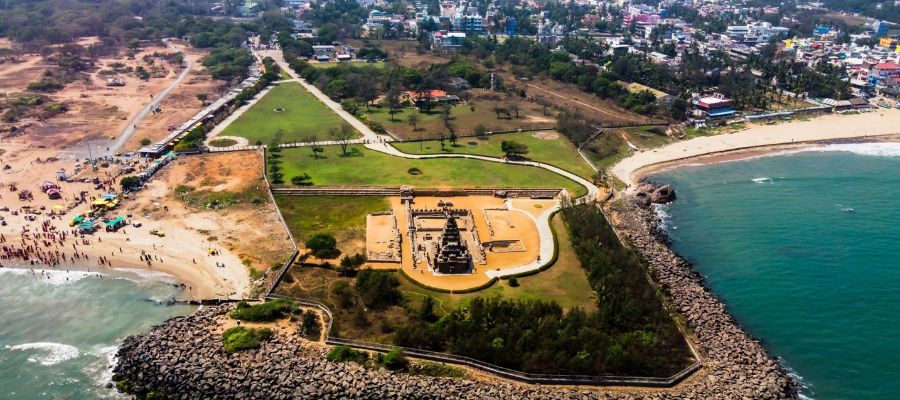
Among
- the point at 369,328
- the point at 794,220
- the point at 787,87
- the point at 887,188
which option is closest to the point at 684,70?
the point at 787,87

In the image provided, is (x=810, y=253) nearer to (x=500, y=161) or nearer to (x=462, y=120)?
(x=500, y=161)

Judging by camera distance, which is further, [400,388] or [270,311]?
[270,311]

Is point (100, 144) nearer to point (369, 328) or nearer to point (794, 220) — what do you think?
point (369, 328)

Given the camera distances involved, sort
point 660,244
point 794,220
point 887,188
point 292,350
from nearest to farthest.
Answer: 1. point 292,350
2. point 660,244
3. point 794,220
4. point 887,188

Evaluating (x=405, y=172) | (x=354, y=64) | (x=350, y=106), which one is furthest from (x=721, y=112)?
(x=354, y=64)

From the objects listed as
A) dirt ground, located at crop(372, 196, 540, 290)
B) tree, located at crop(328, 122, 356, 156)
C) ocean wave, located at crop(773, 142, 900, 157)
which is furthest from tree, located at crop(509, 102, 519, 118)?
ocean wave, located at crop(773, 142, 900, 157)

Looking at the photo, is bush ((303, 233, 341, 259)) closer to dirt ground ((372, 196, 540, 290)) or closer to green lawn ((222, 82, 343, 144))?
dirt ground ((372, 196, 540, 290))
